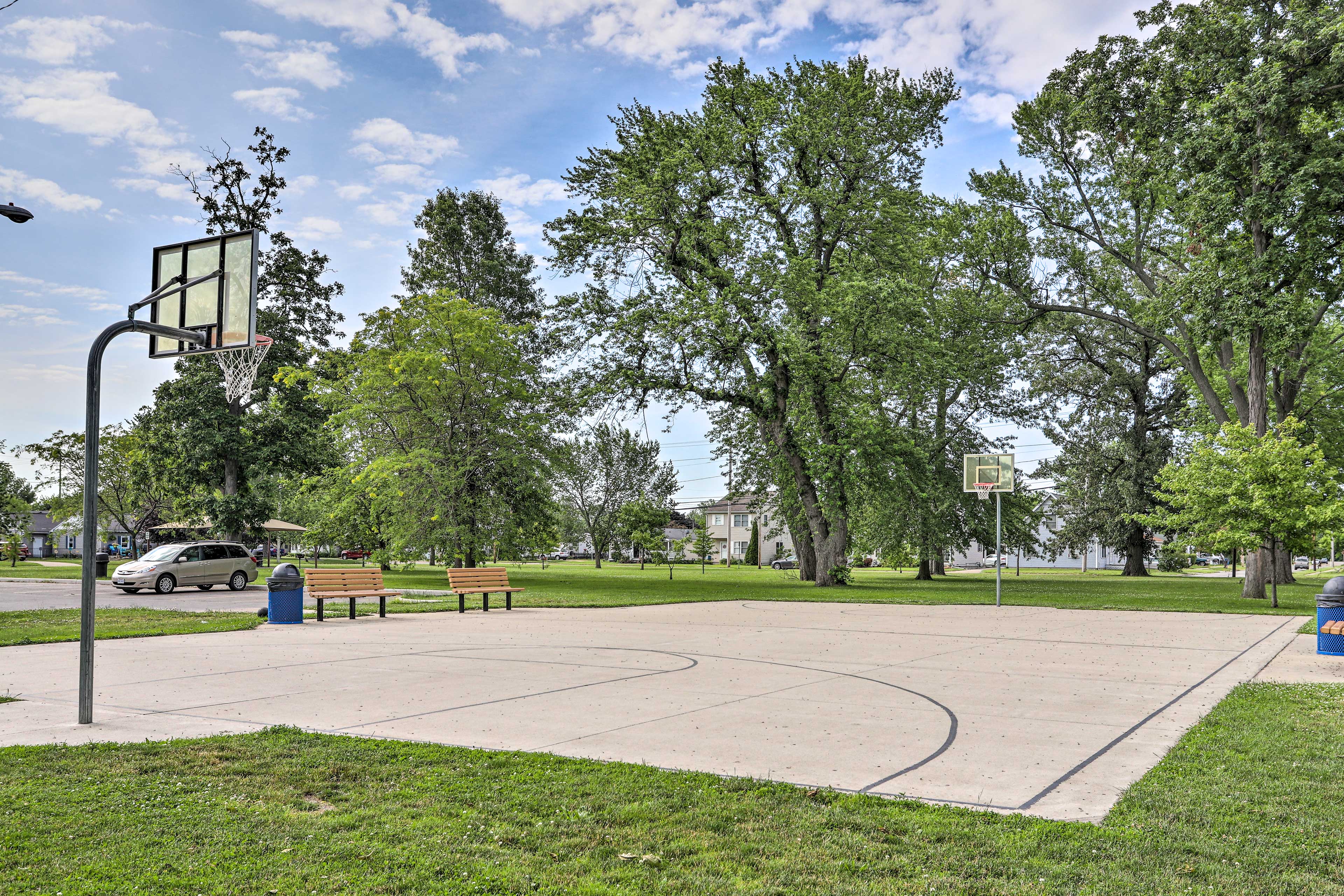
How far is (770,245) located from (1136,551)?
3556 centimetres

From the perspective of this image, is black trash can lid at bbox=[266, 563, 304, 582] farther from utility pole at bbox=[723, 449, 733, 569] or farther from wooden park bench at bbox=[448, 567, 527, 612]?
utility pole at bbox=[723, 449, 733, 569]

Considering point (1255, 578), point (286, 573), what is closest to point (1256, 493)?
point (1255, 578)

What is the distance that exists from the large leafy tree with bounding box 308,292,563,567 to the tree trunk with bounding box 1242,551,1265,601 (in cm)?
2438

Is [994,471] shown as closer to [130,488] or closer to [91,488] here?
[91,488]

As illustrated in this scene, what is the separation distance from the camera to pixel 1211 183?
2864 cm

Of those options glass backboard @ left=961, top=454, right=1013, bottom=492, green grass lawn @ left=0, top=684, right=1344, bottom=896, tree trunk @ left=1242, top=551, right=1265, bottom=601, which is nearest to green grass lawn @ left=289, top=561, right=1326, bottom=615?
tree trunk @ left=1242, top=551, right=1265, bottom=601

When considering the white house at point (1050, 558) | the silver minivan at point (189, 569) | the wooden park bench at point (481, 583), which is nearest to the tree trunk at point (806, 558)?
the white house at point (1050, 558)

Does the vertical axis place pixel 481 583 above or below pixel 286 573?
below

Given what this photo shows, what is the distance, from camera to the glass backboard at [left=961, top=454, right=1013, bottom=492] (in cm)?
2417

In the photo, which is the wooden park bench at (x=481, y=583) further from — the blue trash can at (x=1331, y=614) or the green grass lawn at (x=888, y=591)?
the blue trash can at (x=1331, y=614)

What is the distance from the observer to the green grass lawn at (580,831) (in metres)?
4.11

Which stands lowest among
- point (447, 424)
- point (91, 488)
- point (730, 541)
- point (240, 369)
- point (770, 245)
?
point (730, 541)

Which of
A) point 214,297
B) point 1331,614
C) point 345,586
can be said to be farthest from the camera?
point 345,586

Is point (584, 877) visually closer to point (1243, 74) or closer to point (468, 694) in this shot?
point (468, 694)
